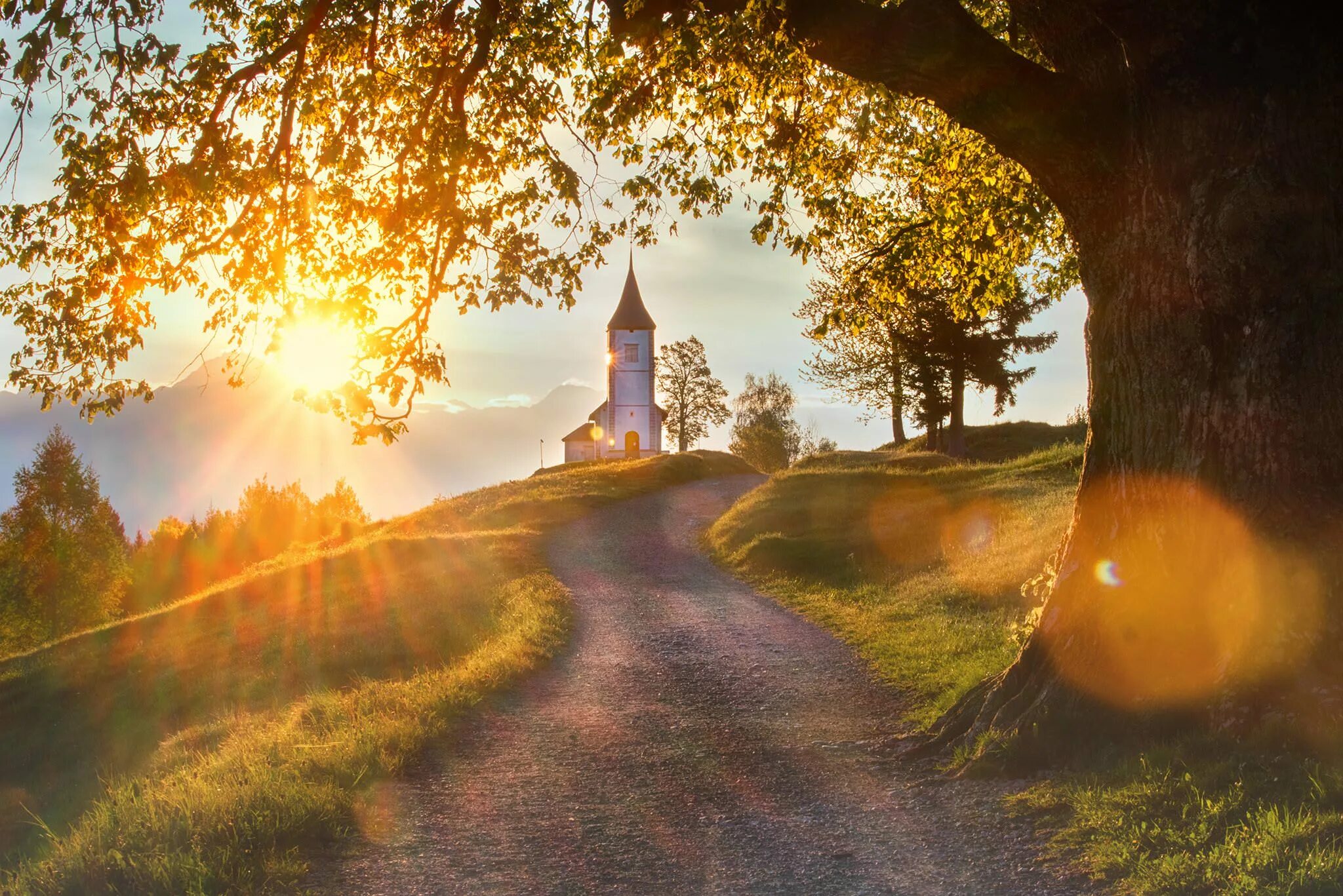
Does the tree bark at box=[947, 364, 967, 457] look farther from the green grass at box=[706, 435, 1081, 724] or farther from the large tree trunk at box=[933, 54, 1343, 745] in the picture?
the large tree trunk at box=[933, 54, 1343, 745]

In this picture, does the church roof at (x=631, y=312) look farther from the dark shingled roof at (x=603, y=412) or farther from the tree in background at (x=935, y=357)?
the tree in background at (x=935, y=357)

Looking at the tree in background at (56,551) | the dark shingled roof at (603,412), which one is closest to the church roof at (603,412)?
the dark shingled roof at (603,412)

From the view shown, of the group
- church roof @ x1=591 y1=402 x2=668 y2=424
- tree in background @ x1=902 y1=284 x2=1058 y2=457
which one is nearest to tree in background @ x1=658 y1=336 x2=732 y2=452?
church roof @ x1=591 y1=402 x2=668 y2=424

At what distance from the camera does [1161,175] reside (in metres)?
6.37

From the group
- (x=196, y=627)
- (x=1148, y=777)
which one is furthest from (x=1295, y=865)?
(x=196, y=627)

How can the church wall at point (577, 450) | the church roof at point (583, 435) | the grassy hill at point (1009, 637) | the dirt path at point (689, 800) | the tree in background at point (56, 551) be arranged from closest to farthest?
the grassy hill at point (1009, 637) < the dirt path at point (689, 800) < the tree in background at point (56, 551) < the church wall at point (577, 450) < the church roof at point (583, 435)

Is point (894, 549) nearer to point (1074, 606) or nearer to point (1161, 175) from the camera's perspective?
point (1074, 606)

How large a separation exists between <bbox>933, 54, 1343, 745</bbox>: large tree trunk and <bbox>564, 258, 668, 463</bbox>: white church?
69.0 metres

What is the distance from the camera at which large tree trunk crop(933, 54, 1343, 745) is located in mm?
5887

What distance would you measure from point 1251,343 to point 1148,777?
2853 mm

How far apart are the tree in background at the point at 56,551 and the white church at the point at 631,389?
33.8 m

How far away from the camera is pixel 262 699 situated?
52.7 feet

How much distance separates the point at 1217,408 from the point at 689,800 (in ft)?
14.9

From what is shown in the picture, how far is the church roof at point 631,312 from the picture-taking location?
7694 cm
